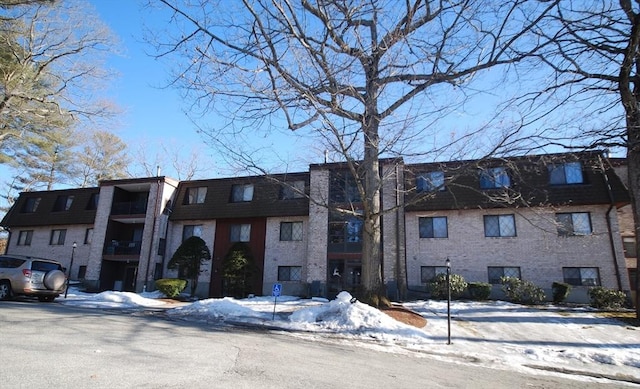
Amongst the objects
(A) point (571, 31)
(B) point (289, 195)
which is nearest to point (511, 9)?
(A) point (571, 31)

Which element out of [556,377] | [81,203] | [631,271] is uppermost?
[81,203]

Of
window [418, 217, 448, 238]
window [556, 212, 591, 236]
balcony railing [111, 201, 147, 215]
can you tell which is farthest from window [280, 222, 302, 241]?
window [556, 212, 591, 236]

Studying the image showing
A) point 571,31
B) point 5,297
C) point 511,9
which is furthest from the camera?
point 5,297

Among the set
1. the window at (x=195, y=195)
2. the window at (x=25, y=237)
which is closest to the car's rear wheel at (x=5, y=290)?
the window at (x=195, y=195)

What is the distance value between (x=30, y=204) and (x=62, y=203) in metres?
3.20

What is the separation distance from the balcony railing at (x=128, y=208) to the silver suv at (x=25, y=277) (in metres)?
11.2

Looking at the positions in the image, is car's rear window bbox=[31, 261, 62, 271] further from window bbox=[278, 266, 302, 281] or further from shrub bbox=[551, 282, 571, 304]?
shrub bbox=[551, 282, 571, 304]

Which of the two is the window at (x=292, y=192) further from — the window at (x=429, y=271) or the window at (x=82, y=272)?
the window at (x=82, y=272)

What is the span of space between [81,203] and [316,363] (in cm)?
2745

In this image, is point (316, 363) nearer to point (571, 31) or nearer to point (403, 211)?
point (571, 31)

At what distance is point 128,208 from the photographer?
2662 cm

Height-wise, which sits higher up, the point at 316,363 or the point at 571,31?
the point at 571,31

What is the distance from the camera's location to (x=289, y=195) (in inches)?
960

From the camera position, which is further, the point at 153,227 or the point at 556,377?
the point at 153,227
